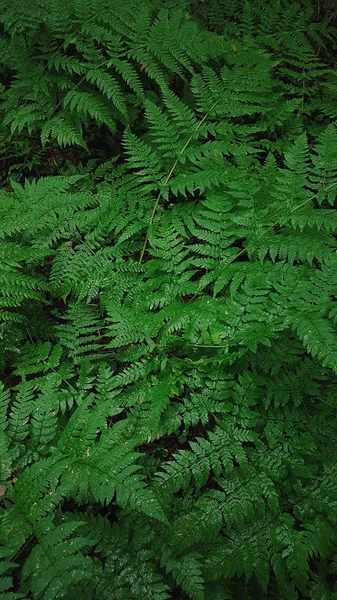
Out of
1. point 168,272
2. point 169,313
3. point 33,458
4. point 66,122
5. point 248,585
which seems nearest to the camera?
point 33,458

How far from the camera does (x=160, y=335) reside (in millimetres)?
3375

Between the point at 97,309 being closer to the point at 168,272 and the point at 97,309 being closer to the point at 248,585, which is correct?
the point at 168,272

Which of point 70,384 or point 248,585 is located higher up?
point 70,384

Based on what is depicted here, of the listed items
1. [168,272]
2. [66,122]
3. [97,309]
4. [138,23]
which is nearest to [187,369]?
[168,272]

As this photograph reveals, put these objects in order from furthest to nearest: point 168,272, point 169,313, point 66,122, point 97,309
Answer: point 66,122, point 97,309, point 168,272, point 169,313

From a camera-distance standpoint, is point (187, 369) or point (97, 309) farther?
point (97, 309)

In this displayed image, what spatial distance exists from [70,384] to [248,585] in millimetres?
1930

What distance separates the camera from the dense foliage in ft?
8.84

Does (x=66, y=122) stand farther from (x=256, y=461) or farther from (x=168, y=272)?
(x=256, y=461)

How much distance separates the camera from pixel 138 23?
4.02m

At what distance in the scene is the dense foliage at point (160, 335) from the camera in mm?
2693

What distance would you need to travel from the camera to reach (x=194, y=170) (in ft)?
13.2

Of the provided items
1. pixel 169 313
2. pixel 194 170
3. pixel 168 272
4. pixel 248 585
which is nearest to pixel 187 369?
pixel 169 313

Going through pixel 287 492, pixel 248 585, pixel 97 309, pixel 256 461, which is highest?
pixel 97 309
